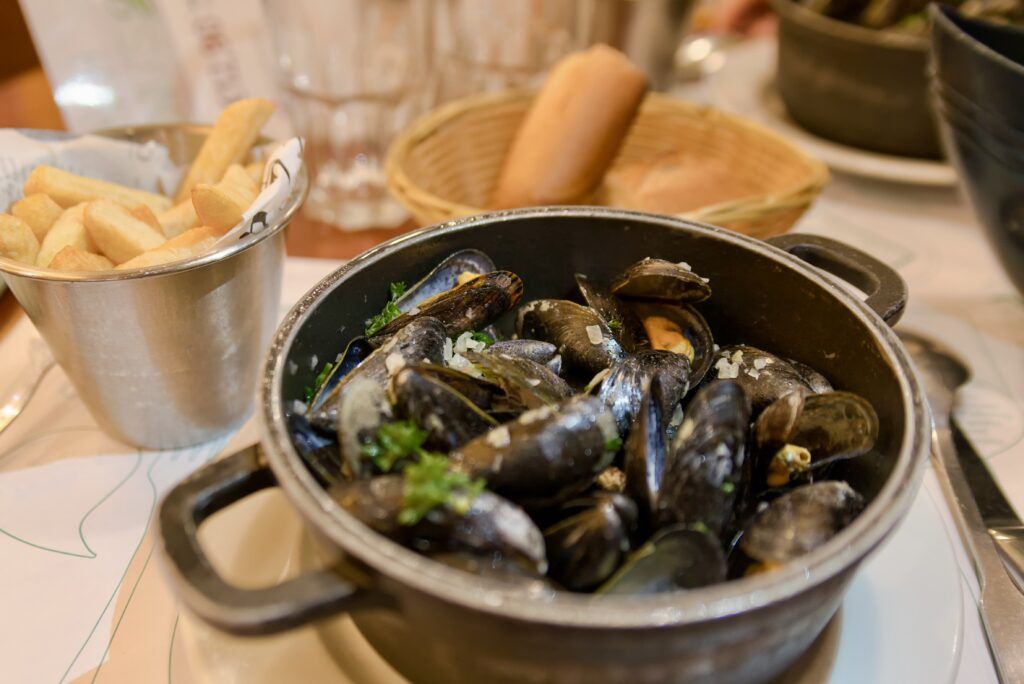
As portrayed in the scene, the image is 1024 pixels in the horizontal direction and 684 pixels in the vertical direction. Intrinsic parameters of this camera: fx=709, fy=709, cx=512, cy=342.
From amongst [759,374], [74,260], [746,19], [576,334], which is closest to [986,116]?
[759,374]

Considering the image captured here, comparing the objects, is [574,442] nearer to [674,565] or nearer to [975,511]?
[674,565]

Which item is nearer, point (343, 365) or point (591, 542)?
point (591, 542)

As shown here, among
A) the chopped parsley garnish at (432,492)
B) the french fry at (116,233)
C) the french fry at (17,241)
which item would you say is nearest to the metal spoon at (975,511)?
the chopped parsley garnish at (432,492)

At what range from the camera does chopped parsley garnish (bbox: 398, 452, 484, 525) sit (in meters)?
0.56

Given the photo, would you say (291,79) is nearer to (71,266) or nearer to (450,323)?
(71,266)

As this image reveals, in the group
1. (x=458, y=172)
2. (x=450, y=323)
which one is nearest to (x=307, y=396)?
(x=450, y=323)

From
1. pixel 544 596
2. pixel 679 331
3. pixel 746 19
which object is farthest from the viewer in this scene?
pixel 746 19

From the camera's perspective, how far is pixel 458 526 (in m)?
0.56

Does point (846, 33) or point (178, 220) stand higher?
point (846, 33)

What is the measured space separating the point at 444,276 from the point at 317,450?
30 centimetres

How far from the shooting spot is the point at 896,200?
5.85 ft

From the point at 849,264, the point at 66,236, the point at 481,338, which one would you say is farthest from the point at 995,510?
the point at 66,236

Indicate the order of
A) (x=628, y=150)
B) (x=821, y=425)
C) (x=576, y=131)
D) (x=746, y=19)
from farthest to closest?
(x=746, y=19) → (x=628, y=150) → (x=576, y=131) → (x=821, y=425)

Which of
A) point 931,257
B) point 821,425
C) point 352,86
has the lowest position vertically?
point 931,257
